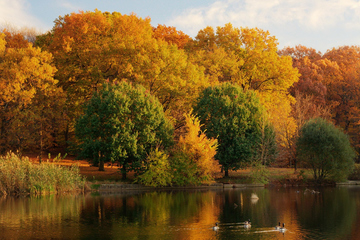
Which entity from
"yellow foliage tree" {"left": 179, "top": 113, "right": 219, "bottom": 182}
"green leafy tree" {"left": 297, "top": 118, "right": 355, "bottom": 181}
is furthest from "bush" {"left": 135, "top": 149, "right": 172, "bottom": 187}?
"green leafy tree" {"left": 297, "top": 118, "right": 355, "bottom": 181}

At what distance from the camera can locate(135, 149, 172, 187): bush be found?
43.8 meters

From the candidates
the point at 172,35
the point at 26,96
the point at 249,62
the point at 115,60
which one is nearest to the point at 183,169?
the point at 115,60

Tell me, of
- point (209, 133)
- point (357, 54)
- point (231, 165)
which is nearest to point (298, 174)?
point (231, 165)

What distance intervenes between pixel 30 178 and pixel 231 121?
919 inches

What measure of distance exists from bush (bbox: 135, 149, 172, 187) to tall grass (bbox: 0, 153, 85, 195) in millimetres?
8155

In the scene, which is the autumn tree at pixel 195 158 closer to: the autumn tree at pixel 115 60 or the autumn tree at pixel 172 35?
the autumn tree at pixel 115 60

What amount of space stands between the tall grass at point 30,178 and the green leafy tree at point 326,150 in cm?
2762

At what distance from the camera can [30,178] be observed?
36562mm

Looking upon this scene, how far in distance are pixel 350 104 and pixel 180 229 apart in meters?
54.3

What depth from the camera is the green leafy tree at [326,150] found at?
50.0 meters

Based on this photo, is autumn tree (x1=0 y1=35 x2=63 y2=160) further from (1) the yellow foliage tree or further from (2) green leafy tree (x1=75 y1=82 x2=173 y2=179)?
(1) the yellow foliage tree

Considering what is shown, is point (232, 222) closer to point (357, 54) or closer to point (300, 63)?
point (300, 63)

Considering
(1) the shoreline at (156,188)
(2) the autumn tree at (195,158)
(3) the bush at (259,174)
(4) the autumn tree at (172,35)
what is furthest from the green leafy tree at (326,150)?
(4) the autumn tree at (172,35)

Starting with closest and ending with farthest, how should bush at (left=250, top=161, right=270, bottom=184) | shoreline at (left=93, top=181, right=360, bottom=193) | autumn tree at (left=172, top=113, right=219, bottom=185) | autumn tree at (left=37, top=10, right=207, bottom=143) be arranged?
shoreline at (left=93, top=181, right=360, bottom=193) < autumn tree at (left=172, top=113, right=219, bottom=185) < bush at (left=250, top=161, right=270, bottom=184) < autumn tree at (left=37, top=10, right=207, bottom=143)
